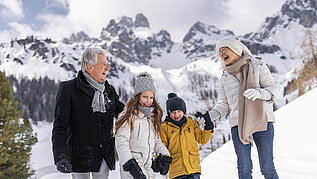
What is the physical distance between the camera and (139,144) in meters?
2.65

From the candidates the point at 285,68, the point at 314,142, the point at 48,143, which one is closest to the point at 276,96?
the point at 314,142

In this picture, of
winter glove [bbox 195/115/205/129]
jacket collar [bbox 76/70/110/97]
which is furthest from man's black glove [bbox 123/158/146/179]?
winter glove [bbox 195/115/205/129]

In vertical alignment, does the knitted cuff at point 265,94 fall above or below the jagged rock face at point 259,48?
below

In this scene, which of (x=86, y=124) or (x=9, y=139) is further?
(x=9, y=139)

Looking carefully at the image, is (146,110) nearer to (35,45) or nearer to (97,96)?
(97,96)

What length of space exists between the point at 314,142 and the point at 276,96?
3.21m

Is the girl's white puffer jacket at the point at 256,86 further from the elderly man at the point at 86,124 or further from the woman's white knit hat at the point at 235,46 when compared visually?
the elderly man at the point at 86,124

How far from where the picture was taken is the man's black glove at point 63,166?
7.11 feet

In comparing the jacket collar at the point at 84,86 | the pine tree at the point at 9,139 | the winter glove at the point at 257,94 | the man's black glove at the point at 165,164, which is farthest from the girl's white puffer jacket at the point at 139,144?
the pine tree at the point at 9,139

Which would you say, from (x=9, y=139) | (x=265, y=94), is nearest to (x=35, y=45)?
(x=9, y=139)

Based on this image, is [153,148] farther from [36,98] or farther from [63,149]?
[36,98]

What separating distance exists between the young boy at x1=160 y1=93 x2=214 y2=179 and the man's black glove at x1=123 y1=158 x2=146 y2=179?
2.24ft

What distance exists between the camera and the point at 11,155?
43.3 feet

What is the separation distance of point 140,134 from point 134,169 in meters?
0.42
